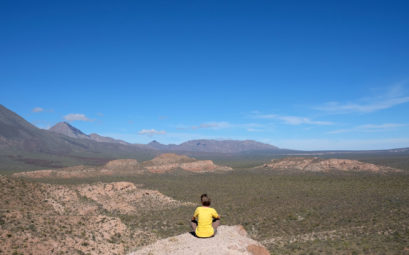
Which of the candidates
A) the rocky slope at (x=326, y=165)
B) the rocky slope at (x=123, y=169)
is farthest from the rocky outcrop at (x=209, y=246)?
the rocky slope at (x=326, y=165)

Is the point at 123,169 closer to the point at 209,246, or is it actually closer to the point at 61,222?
the point at 61,222

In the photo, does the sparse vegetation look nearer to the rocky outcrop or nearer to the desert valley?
the desert valley

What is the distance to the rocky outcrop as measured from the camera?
12.3 m

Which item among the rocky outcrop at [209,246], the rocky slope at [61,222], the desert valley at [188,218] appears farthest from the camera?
the rocky slope at [61,222]

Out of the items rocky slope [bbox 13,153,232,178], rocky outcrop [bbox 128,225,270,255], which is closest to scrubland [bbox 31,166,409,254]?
rocky outcrop [bbox 128,225,270,255]

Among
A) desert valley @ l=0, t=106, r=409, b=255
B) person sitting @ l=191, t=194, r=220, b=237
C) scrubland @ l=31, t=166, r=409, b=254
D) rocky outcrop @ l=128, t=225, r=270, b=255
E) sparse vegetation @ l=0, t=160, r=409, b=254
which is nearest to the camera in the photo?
rocky outcrop @ l=128, t=225, r=270, b=255

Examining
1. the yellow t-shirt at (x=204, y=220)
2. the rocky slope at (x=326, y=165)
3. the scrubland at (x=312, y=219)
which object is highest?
the yellow t-shirt at (x=204, y=220)

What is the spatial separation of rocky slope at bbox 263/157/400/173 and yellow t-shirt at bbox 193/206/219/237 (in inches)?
3257

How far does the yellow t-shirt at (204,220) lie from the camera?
12.9 metres

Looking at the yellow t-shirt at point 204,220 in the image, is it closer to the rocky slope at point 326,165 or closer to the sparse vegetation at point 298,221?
the sparse vegetation at point 298,221

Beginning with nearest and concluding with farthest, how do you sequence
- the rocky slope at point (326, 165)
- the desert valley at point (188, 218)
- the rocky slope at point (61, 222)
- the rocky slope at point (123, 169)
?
1. the desert valley at point (188, 218)
2. the rocky slope at point (61, 222)
3. the rocky slope at point (123, 169)
4. the rocky slope at point (326, 165)

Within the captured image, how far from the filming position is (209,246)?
1259 cm

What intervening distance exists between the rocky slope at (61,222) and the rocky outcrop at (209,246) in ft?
21.8

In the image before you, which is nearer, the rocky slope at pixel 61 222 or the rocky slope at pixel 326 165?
the rocky slope at pixel 61 222
